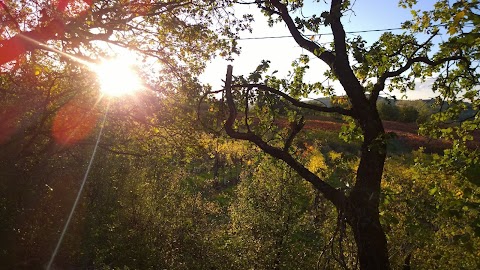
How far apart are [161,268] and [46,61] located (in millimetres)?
11515

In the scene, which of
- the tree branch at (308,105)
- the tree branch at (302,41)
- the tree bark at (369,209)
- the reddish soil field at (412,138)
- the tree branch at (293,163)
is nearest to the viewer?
the tree bark at (369,209)

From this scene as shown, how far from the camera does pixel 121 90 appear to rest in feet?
39.9

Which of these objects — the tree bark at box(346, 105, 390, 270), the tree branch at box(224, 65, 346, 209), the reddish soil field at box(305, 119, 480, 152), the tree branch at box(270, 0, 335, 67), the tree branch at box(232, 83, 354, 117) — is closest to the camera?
the tree bark at box(346, 105, 390, 270)

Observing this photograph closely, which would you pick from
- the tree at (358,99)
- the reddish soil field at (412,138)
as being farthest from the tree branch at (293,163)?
the reddish soil field at (412,138)

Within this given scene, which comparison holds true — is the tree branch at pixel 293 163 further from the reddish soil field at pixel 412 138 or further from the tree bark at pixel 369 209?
the reddish soil field at pixel 412 138

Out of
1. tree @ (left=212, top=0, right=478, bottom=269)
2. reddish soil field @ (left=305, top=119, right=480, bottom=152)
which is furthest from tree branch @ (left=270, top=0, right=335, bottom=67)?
reddish soil field @ (left=305, top=119, right=480, bottom=152)

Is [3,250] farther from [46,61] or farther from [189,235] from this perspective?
[46,61]

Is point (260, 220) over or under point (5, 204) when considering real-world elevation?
under

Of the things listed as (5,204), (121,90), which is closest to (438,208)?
(121,90)

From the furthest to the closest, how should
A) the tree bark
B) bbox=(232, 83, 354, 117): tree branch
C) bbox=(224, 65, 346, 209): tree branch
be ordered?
bbox=(232, 83, 354, 117): tree branch → bbox=(224, 65, 346, 209): tree branch → the tree bark

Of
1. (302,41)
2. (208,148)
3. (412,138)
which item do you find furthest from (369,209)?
(412,138)

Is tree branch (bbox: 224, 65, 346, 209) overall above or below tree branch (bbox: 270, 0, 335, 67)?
below

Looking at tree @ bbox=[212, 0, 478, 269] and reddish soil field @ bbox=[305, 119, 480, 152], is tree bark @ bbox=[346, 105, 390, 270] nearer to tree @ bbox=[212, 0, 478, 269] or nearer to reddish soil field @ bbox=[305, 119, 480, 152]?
tree @ bbox=[212, 0, 478, 269]

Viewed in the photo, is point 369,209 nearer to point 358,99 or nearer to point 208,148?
point 358,99
